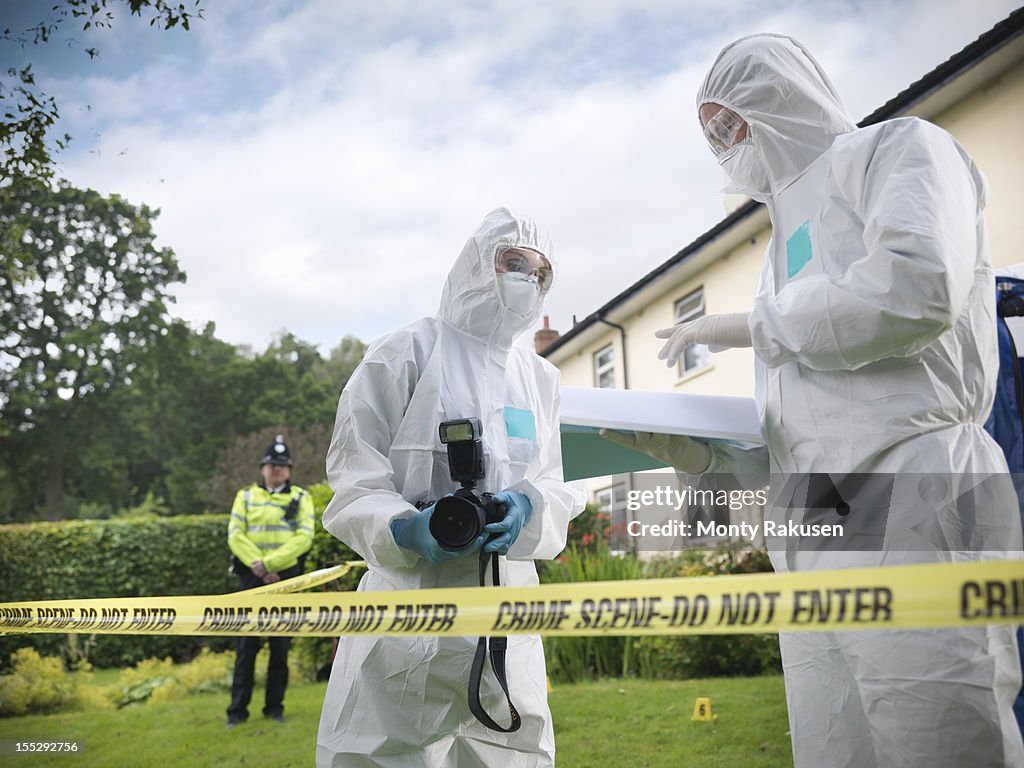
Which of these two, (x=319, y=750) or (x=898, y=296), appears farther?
(x=319, y=750)

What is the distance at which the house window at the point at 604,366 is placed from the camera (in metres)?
16.6

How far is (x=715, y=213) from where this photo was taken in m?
12.9

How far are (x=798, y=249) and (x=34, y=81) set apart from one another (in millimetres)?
4277

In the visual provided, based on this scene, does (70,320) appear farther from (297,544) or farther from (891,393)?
(891,393)

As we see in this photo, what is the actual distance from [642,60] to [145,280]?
16339 millimetres

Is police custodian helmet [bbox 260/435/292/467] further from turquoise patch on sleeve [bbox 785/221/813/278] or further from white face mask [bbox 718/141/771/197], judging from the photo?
turquoise patch on sleeve [bbox 785/221/813/278]

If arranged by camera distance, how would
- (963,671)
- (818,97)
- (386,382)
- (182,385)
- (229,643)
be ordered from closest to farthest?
(963,671), (818,97), (386,382), (229,643), (182,385)

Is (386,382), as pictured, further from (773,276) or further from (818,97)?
(818,97)

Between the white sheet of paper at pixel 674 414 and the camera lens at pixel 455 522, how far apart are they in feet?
1.63

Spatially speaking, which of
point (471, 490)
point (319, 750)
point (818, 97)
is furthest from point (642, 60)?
point (319, 750)

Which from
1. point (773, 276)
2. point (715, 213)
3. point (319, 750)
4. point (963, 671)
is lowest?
point (319, 750)

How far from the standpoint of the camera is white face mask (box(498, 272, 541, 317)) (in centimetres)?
261

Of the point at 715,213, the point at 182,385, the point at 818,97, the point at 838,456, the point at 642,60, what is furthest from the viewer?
the point at 182,385

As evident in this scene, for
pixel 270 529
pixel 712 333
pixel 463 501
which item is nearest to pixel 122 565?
pixel 270 529
